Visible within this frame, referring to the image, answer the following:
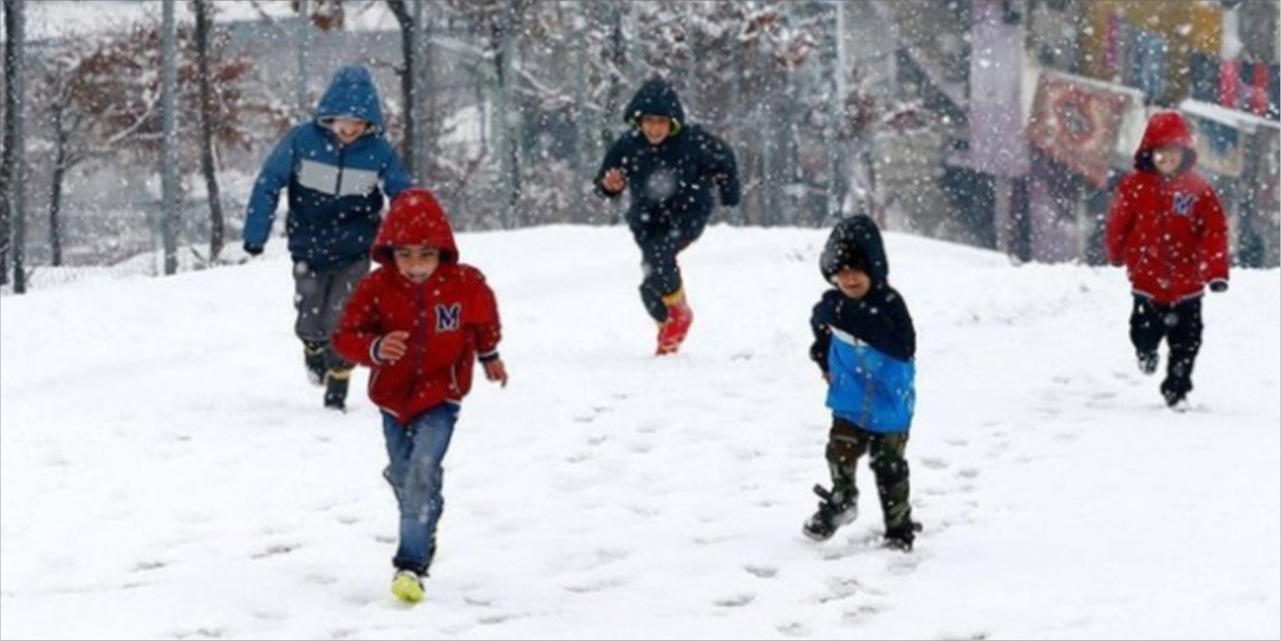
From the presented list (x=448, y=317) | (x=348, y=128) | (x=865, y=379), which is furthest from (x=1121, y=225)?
(x=448, y=317)

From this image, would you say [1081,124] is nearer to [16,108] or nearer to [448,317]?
[16,108]

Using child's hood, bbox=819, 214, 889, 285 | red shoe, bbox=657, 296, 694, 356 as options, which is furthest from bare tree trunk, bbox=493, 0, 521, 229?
child's hood, bbox=819, 214, 889, 285

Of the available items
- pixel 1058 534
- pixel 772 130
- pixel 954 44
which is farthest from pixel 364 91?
pixel 954 44

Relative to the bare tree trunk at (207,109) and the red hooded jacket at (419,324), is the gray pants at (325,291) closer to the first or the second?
the red hooded jacket at (419,324)

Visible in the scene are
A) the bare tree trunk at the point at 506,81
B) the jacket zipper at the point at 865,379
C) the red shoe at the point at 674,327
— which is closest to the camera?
the jacket zipper at the point at 865,379

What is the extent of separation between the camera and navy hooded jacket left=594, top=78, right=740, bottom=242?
38.4 feet

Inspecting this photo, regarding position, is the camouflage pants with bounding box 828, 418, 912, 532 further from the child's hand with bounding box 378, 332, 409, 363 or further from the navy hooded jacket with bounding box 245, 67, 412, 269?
the navy hooded jacket with bounding box 245, 67, 412, 269

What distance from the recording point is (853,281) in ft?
23.1

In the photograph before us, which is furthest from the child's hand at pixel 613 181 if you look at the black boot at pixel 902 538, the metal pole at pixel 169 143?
the metal pole at pixel 169 143

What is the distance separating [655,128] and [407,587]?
563cm

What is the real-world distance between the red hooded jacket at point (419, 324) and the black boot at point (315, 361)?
160 inches

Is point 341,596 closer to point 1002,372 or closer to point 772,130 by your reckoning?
point 1002,372

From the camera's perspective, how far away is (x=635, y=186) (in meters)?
11.8

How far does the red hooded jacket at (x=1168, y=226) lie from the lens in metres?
10.5
